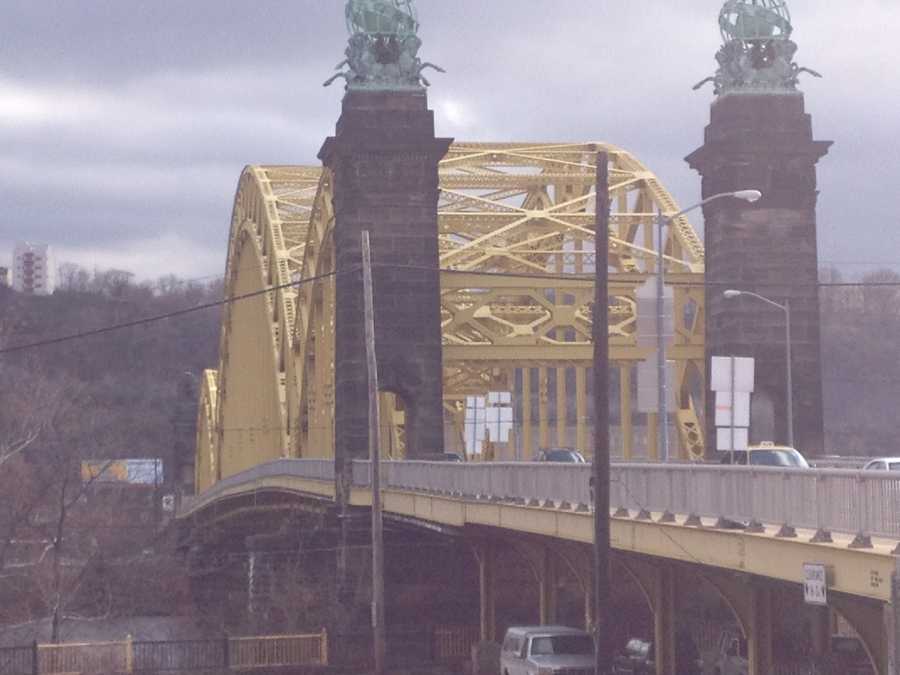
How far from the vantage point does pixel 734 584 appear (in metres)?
27.9

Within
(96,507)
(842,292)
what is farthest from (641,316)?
(842,292)

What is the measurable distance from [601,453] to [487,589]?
22.1 metres

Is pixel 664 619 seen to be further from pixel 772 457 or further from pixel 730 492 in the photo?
pixel 730 492

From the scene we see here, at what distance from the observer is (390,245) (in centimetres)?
5869

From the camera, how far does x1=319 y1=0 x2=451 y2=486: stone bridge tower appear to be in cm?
5866

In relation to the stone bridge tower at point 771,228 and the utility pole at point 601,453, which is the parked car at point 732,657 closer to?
the utility pole at point 601,453

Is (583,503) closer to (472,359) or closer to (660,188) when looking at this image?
(472,359)

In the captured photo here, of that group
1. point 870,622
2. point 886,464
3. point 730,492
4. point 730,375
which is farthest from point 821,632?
point 886,464

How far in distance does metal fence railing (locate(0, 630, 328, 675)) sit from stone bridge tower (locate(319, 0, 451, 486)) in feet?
23.9

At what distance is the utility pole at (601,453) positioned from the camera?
88.0 ft

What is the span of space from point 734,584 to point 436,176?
107 ft

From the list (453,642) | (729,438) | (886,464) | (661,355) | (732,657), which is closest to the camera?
(732,657)

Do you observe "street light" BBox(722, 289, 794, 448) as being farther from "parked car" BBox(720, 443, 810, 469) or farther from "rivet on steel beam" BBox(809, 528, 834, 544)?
"rivet on steel beam" BBox(809, 528, 834, 544)

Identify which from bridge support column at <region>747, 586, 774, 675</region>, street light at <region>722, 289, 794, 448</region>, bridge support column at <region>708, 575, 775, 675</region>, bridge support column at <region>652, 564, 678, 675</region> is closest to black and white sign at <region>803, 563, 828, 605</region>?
bridge support column at <region>708, 575, 775, 675</region>
